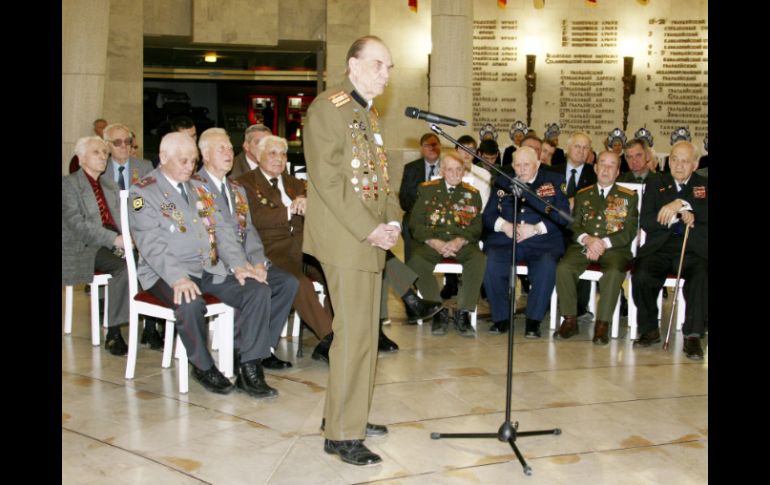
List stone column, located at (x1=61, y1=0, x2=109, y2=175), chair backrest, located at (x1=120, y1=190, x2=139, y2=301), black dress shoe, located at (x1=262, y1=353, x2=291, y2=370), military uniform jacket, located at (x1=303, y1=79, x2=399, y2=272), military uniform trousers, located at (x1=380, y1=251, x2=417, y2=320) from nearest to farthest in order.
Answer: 1. military uniform jacket, located at (x1=303, y1=79, x2=399, y2=272)
2. chair backrest, located at (x1=120, y1=190, x2=139, y2=301)
3. black dress shoe, located at (x1=262, y1=353, x2=291, y2=370)
4. military uniform trousers, located at (x1=380, y1=251, x2=417, y2=320)
5. stone column, located at (x1=61, y1=0, x2=109, y2=175)

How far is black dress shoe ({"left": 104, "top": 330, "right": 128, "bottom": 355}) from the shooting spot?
5.05 metres

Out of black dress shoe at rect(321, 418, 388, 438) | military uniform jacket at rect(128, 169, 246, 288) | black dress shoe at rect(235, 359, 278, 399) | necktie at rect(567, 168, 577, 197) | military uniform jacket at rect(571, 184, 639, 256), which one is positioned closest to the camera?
black dress shoe at rect(321, 418, 388, 438)

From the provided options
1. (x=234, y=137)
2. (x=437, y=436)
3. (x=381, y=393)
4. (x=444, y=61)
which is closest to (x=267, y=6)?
(x=234, y=137)

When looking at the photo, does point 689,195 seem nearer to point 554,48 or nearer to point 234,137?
point 554,48

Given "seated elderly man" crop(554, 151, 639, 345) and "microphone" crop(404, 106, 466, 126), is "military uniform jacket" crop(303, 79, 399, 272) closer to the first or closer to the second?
"microphone" crop(404, 106, 466, 126)

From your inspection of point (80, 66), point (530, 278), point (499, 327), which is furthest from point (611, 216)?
point (80, 66)

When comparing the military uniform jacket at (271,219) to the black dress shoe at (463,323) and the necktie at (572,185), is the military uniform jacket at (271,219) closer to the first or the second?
the black dress shoe at (463,323)

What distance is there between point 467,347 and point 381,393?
3.91ft

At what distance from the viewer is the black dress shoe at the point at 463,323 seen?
5.71 meters

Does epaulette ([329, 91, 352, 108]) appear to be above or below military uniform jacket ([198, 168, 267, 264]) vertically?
above

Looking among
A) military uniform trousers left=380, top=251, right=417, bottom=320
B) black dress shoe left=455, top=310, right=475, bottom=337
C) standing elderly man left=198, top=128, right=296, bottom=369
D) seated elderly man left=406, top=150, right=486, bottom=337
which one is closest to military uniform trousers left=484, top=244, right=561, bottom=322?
seated elderly man left=406, top=150, right=486, bottom=337

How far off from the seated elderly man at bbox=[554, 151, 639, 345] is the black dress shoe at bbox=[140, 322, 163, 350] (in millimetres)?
2659

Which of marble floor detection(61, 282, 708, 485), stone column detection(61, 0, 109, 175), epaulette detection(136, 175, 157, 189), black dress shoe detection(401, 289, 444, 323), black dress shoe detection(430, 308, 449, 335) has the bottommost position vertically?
marble floor detection(61, 282, 708, 485)

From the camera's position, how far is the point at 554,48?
12.5m
